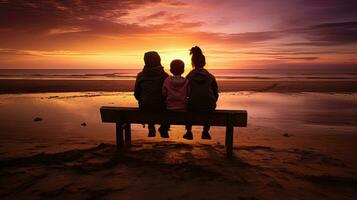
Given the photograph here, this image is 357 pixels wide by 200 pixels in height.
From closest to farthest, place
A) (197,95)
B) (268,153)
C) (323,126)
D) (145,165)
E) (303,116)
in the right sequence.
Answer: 1. (145,165)
2. (197,95)
3. (268,153)
4. (323,126)
5. (303,116)

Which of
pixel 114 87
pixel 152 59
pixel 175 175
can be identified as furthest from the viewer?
pixel 114 87

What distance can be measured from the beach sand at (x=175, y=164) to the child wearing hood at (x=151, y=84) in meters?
0.96

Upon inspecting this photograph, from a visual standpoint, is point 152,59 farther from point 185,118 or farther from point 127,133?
point 127,133

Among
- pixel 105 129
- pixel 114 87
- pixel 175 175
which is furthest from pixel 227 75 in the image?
pixel 175 175

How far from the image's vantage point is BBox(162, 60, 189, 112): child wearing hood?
5.77 metres

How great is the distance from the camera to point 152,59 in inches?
231

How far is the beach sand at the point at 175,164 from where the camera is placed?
4.21 metres

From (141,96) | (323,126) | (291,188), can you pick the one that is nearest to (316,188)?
(291,188)

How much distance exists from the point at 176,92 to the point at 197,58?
0.80 m

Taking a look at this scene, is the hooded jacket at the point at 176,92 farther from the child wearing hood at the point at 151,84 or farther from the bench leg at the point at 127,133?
the bench leg at the point at 127,133

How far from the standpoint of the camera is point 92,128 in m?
8.63

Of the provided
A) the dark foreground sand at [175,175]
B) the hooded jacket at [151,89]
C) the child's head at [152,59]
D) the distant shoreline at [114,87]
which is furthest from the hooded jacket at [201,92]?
the distant shoreline at [114,87]

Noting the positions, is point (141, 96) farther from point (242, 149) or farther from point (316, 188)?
point (316, 188)

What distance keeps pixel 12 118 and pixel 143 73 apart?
20.5ft
